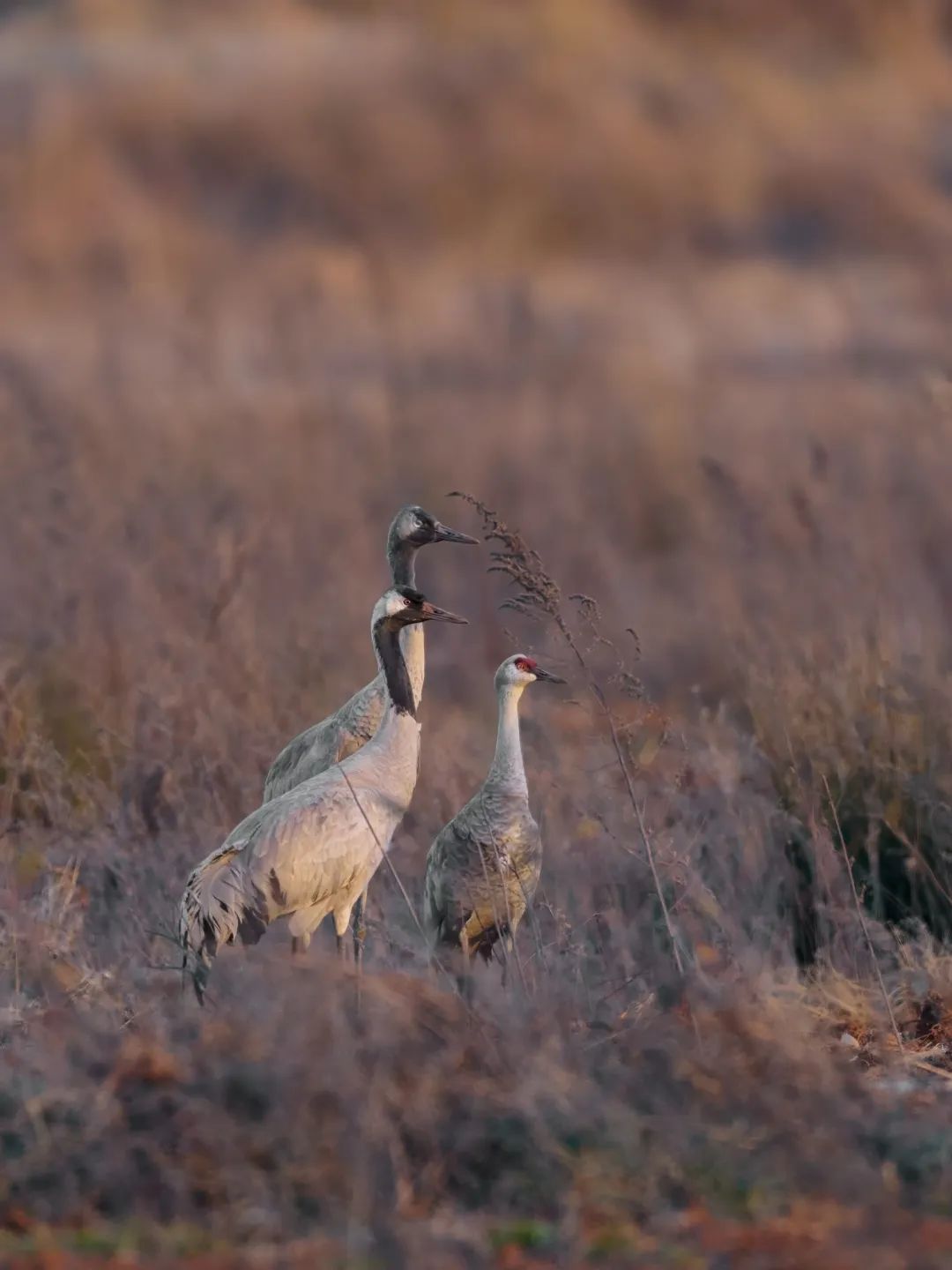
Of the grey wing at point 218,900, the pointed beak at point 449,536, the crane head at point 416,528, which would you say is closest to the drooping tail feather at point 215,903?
the grey wing at point 218,900

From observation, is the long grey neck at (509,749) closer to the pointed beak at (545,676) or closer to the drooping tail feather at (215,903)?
the pointed beak at (545,676)

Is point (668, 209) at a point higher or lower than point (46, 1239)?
higher

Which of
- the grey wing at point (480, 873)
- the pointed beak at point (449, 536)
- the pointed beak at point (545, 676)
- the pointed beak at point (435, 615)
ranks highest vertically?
the pointed beak at point (449, 536)

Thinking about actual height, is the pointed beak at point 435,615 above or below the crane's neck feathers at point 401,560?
below

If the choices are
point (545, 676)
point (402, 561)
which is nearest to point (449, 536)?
point (402, 561)

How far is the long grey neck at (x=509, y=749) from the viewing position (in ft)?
19.5

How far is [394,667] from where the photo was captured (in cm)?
611

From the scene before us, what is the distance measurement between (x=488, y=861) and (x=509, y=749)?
367mm

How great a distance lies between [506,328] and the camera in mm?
14766

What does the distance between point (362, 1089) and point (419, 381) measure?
41.1 ft

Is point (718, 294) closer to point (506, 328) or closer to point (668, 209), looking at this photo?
point (668, 209)

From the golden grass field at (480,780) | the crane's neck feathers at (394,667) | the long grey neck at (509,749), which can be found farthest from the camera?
the crane's neck feathers at (394,667)

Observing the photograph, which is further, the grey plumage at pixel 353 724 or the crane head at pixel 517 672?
the grey plumage at pixel 353 724

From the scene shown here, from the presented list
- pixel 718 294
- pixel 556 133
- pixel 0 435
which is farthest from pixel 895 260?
pixel 0 435
